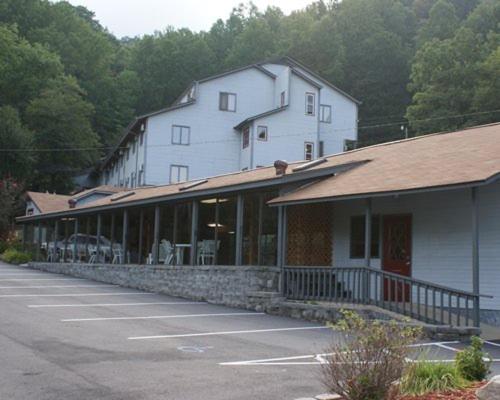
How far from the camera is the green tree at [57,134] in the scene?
52938mm

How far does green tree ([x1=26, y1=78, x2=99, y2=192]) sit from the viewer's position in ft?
174

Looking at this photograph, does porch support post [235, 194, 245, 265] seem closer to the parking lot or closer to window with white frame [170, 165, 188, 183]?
the parking lot

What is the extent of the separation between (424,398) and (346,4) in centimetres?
5985

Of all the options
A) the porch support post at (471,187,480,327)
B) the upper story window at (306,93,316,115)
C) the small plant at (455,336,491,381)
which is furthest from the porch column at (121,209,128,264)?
the upper story window at (306,93,316,115)

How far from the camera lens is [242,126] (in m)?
42.2

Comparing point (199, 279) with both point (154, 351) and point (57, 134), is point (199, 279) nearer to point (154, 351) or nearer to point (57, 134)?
point (154, 351)

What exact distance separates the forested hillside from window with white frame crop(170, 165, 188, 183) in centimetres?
1401

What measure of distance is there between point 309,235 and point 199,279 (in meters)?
3.64

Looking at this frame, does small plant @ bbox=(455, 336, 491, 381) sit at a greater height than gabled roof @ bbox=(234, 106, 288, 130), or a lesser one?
lesser

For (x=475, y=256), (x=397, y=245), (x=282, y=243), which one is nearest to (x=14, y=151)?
(x=282, y=243)

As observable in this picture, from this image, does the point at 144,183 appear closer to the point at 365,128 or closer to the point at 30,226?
the point at 30,226

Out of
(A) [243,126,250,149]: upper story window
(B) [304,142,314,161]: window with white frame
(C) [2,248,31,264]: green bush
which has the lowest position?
(C) [2,248,31,264]: green bush

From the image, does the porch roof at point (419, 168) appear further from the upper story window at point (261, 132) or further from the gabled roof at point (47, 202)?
the gabled roof at point (47, 202)

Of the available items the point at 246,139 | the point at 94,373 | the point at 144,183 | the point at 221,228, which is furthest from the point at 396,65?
the point at 94,373
